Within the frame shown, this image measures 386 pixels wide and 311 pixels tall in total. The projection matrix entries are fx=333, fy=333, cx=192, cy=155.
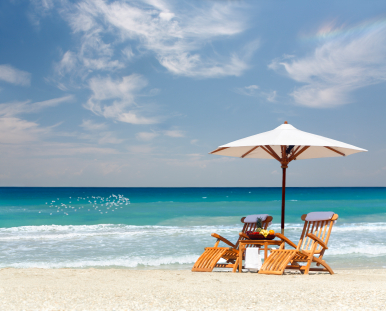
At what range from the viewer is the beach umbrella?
192 inches

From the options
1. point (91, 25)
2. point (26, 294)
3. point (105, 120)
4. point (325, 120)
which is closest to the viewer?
point (26, 294)

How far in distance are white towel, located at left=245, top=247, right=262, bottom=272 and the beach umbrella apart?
0.75 meters

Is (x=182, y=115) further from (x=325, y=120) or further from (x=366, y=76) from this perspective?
(x=366, y=76)

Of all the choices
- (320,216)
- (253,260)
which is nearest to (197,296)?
(253,260)

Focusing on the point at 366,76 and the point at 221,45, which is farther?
the point at 366,76

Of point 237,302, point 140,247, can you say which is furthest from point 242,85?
point 237,302

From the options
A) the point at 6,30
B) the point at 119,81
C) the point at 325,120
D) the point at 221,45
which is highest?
the point at 6,30

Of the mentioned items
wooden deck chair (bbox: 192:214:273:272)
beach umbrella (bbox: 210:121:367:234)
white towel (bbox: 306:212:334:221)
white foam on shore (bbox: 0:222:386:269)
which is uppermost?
beach umbrella (bbox: 210:121:367:234)

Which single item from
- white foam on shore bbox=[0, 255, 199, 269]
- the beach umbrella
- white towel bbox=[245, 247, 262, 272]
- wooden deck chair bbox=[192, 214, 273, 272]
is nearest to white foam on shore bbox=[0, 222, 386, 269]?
white foam on shore bbox=[0, 255, 199, 269]

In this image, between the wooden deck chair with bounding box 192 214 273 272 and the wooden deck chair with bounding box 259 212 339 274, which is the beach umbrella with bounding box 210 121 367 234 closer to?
the wooden deck chair with bounding box 259 212 339 274

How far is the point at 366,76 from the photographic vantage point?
19.3 m

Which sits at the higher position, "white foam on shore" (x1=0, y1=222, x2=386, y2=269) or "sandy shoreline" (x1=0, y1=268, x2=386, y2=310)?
"sandy shoreline" (x1=0, y1=268, x2=386, y2=310)

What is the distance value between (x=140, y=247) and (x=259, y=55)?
1133cm

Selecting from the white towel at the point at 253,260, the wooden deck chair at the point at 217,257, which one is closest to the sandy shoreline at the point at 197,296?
the white towel at the point at 253,260
